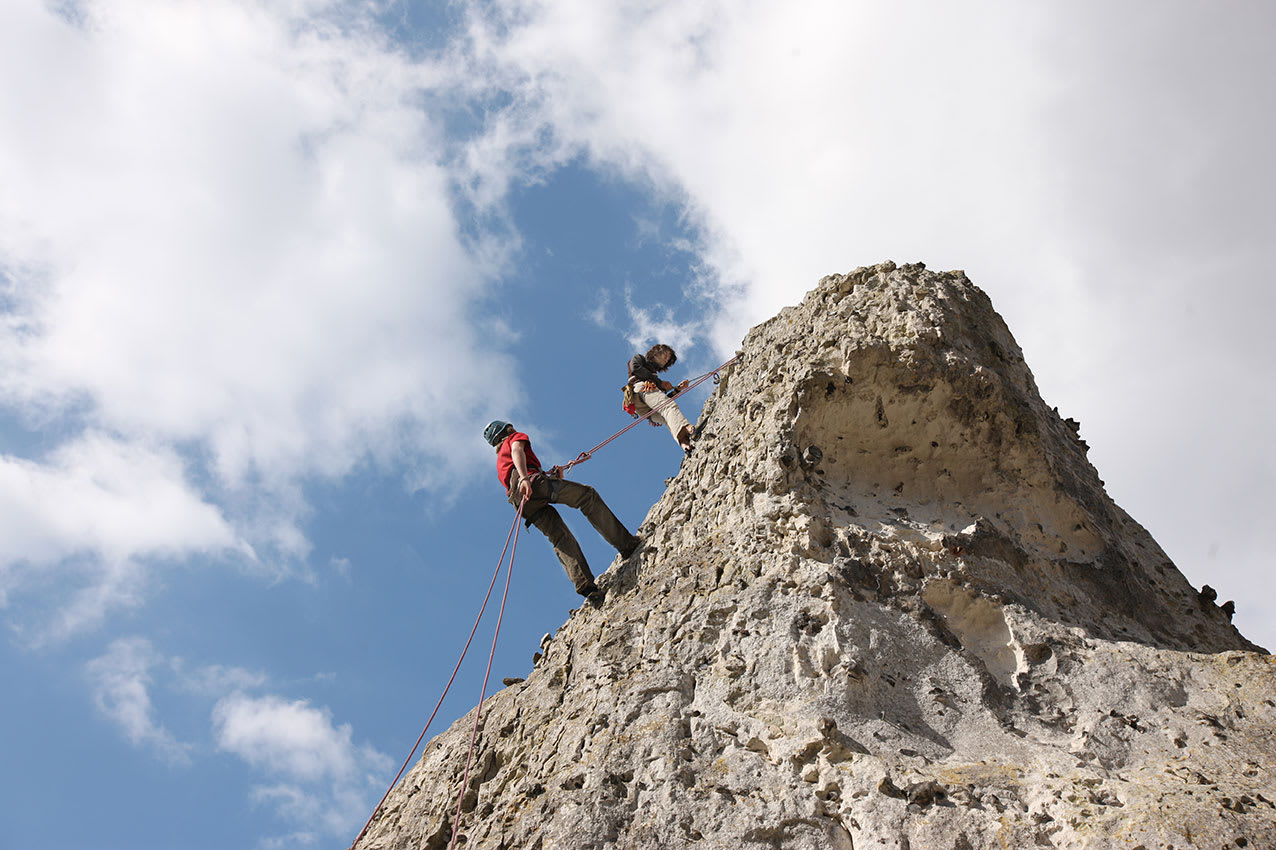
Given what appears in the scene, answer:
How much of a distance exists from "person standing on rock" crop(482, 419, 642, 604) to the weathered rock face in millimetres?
265

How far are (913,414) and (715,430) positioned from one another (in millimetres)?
1771

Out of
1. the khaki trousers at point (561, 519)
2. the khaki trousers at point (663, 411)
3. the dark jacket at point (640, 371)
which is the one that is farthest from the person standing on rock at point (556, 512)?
the dark jacket at point (640, 371)

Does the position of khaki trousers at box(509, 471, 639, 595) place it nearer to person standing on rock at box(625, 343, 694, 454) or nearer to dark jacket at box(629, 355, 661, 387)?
person standing on rock at box(625, 343, 694, 454)

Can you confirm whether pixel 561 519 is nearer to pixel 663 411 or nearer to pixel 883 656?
pixel 663 411

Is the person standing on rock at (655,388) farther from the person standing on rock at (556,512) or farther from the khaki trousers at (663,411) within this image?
the person standing on rock at (556,512)


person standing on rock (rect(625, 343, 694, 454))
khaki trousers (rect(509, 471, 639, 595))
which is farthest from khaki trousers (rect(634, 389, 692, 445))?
khaki trousers (rect(509, 471, 639, 595))

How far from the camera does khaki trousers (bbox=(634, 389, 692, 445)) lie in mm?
9906

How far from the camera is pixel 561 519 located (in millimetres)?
8430

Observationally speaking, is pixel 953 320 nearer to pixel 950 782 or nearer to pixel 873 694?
pixel 873 694

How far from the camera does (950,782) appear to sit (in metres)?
5.11

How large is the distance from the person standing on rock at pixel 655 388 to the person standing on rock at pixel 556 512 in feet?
5.21

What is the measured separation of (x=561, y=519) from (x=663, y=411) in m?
2.18

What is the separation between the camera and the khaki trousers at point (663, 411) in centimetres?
991

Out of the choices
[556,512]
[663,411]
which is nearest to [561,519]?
[556,512]
